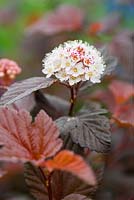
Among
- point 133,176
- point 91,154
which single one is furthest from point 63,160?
point 133,176

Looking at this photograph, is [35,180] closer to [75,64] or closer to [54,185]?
[54,185]

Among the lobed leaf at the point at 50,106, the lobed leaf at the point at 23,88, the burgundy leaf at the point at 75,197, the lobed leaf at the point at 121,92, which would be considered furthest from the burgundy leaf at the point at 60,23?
the burgundy leaf at the point at 75,197

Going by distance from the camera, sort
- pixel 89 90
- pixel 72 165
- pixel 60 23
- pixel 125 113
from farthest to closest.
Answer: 1. pixel 60 23
2. pixel 89 90
3. pixel 125 113
4. pixel 72 165

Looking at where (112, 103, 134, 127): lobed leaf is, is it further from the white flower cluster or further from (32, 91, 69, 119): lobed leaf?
the white flower cluster

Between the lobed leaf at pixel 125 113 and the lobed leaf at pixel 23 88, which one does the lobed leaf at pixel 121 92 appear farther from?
the lobed leaf at pixel 23 88

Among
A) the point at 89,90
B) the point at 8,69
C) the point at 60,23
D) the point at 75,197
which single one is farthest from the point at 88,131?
the point at 60,23

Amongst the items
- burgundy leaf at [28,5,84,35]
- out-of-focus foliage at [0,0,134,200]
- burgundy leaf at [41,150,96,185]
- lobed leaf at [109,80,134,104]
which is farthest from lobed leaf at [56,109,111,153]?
burgundy leaf at [28,5,84,35]
